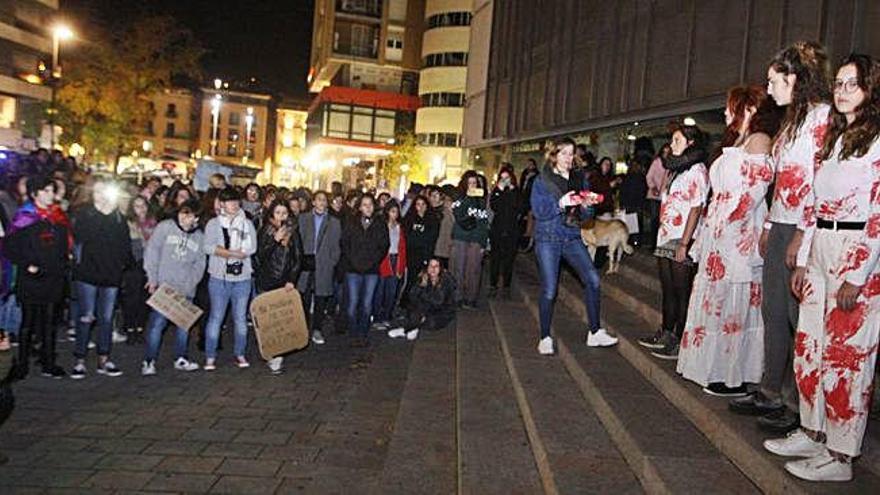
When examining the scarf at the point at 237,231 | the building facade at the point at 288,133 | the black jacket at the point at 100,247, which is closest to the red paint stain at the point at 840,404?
the scarf at the point at 237,231

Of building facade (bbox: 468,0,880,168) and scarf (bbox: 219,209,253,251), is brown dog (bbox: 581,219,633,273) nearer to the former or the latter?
building facade (bbox: 468,0,880,168)

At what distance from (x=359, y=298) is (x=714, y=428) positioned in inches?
255

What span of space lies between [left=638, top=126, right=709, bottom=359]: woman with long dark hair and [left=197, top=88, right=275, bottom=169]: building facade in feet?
360

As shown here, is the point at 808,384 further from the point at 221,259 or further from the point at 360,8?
the point at 360,8

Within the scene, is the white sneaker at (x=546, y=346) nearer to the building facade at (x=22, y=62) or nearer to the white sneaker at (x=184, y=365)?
the white sneaker at (x=184, y=365)

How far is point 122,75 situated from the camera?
1558 inches

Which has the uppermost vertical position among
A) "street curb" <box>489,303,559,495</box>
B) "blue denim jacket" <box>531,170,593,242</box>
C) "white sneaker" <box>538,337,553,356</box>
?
"blue denim jacket" <box>531,170,593,242</box>

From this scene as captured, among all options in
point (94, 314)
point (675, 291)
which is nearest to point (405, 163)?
point (94, 314)

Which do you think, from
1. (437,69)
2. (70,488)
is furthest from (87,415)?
(437,69)

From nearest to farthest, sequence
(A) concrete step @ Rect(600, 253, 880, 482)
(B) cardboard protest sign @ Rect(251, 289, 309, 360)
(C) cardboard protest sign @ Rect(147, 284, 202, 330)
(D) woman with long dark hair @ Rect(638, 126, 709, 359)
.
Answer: (D) woman with long dark hair @ Rect(638, 126, 709, 359) → (A) concrete step @ Rect(600, 253, 880, 482) → (C) cardboard protest sign @ Rect(147, 284, 202, 330) → (B) cardboard protest sign @ Rect(251, 289, 309, 360)

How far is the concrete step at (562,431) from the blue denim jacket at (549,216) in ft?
3.93

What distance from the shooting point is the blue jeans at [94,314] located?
805 cm

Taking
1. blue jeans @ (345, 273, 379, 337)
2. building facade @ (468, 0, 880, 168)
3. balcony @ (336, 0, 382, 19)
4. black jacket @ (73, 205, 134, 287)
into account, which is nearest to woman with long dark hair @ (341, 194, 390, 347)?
blue jeans @ (345, 273, 379, 337)

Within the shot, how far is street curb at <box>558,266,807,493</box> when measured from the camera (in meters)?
3.78
